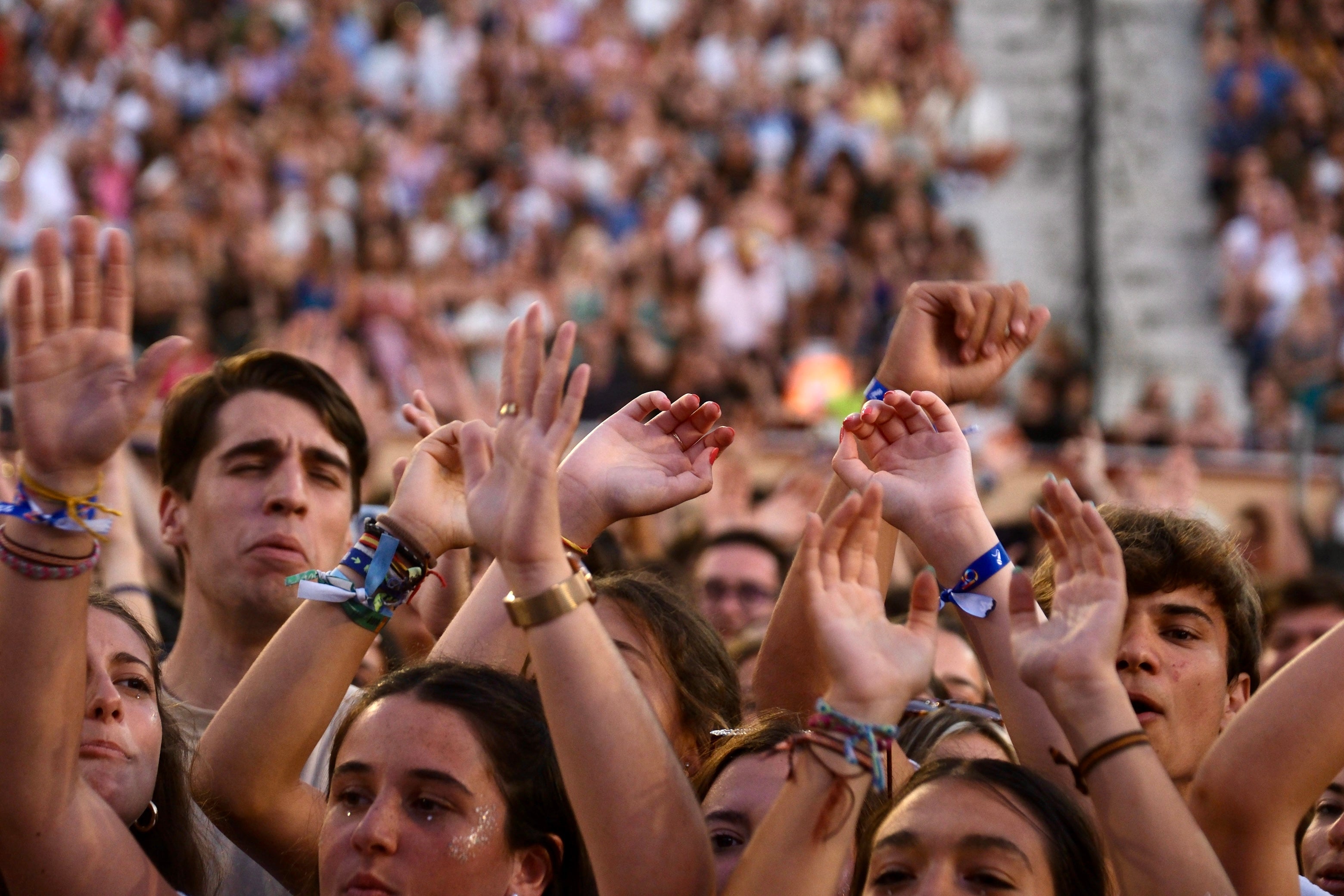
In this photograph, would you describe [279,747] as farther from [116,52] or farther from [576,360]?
[116,52]

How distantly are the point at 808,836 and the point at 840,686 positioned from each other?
7.5 inches

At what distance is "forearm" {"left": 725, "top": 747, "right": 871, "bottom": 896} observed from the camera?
1.97m

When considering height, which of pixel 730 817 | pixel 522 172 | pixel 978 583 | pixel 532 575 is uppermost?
pixel 532 575

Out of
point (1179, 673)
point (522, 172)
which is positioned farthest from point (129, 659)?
point (522, 172)

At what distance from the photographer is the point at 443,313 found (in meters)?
9.66

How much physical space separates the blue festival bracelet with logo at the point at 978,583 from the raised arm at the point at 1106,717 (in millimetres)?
239

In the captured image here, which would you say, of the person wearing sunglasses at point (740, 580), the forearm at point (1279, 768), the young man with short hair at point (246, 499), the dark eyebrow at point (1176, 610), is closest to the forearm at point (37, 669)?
the young man with short hair at point (246, 499)

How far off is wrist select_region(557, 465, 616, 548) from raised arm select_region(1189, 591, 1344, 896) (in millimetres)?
976

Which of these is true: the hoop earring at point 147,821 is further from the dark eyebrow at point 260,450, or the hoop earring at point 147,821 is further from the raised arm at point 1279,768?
the raised arm at point 1279,768

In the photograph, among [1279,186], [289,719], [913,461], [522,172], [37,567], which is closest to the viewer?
[37,567]

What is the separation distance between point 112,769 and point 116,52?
944 centimetres

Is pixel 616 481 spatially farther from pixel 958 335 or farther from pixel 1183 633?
pixel 1183 633

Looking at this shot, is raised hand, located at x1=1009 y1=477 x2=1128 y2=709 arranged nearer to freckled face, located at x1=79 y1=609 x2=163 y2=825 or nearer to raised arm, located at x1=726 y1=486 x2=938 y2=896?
raised arm, located at x1=726 y1=486 x2=938 y2=896

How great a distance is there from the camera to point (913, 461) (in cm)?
256
